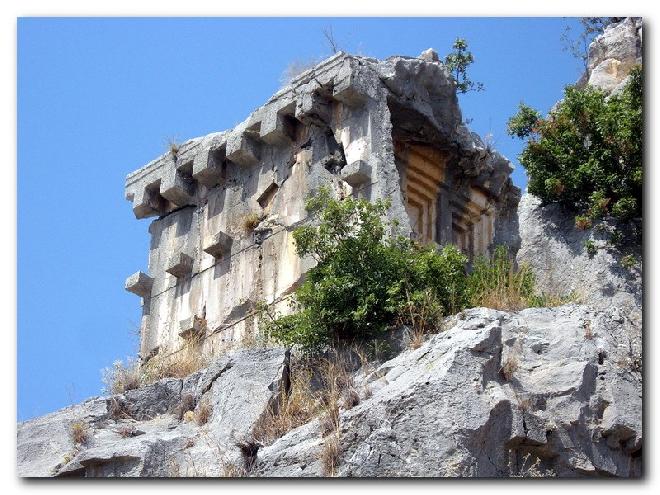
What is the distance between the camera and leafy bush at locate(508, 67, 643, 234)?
1526 centimetres

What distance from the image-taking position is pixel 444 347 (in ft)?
40.5

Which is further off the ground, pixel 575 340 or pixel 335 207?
pixel 335 207

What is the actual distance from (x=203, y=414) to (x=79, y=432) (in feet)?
3.46

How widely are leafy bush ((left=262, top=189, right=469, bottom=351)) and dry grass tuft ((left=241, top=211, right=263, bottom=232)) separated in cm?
221

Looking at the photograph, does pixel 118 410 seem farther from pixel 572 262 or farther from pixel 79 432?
pixel 572 262

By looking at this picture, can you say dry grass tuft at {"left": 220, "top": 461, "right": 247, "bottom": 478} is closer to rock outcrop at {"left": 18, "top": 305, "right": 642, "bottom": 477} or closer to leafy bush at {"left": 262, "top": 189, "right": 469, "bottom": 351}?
rock outcrop at {"left": 18, "top": 305, "right": 642, "bottom": 477}

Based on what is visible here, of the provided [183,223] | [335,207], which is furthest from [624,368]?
[183,223]

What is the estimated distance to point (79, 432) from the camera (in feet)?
43.9

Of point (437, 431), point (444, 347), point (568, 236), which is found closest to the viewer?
point (437, 431)

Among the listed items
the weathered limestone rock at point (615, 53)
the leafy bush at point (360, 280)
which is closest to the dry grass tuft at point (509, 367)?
the leafy bush at point (360, 280)

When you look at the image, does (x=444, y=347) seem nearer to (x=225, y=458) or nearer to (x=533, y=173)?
(x=225, y=458)

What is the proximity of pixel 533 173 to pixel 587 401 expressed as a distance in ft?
13.9

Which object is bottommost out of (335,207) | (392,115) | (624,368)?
(624,368)

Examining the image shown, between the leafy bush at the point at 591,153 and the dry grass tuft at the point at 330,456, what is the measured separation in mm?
4816
